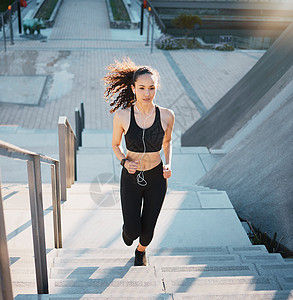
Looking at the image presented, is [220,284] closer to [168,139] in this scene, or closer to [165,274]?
[165,274]

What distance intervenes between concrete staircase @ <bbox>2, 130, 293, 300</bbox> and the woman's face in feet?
3.83

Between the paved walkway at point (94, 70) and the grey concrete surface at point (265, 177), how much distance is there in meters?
5.10

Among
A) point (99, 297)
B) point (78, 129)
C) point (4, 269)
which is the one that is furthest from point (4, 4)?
point (4, 269)

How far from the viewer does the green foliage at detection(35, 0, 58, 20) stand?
21.1 meters

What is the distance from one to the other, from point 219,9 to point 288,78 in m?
22.8

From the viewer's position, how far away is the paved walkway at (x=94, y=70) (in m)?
10.7

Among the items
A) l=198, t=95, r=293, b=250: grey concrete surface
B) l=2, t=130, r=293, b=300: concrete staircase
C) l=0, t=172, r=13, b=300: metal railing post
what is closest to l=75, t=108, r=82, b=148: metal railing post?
l=2, t=130, r=293, b=300: concrete staircase

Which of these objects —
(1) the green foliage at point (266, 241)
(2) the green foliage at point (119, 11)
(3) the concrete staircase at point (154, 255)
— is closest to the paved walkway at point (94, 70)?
(2) the green foliage at point (119, 11)

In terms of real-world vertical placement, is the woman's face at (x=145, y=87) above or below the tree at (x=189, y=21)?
above

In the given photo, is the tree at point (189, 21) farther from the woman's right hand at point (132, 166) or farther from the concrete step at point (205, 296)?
the concrete step at point (205, 296)

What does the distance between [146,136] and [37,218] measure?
101 centimetres

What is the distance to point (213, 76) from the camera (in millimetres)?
14086

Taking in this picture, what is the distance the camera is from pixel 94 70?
14.0 metres

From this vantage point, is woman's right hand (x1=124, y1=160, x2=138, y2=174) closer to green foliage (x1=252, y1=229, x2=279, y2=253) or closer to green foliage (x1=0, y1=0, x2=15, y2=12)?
green foliage (x1=252, y1=229, x2=279, y2=253)
